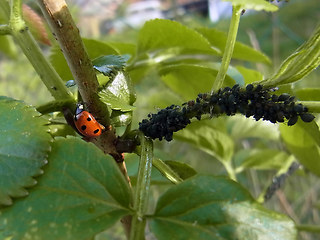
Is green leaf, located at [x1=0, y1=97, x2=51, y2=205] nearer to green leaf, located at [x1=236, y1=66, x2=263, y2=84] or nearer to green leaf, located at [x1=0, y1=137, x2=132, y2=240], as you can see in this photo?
green leaf, located at [x1=0, y1=137, x2=132, y2=240]

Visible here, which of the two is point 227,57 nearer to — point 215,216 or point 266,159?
point 215,216

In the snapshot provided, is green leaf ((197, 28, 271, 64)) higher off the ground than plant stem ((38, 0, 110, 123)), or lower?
higher

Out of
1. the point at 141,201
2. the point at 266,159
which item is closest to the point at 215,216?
the point at 141,201

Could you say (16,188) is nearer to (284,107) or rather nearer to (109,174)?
(109,174)

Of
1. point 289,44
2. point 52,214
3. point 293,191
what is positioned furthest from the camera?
point 289,44

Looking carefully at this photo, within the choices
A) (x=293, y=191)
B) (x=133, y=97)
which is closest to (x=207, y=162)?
(x=293, y=191)

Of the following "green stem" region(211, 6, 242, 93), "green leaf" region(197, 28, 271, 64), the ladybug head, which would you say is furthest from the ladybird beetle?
"green leaf" region(197, 28, 271, 64)
